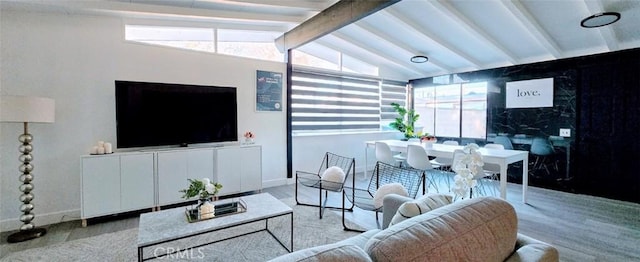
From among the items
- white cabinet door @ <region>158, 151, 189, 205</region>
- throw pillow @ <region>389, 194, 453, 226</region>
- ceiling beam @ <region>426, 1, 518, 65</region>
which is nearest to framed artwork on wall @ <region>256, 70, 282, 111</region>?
white cabinet door @ <region>158, 151, 189, 205</region>

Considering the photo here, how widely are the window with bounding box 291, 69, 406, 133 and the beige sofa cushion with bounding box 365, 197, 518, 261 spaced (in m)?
3.89

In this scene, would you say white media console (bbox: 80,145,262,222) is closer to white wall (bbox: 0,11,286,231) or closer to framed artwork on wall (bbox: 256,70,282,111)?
white wall (bbox: 0,11,286,231)

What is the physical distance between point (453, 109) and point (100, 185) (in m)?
5.97

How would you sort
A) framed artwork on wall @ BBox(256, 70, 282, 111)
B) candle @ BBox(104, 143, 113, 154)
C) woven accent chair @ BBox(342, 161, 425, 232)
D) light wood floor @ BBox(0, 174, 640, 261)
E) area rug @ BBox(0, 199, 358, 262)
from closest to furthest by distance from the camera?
area rug @ BBox(0, 199, 358, 262) < light wood floor @ BBox(0, 174, 640, 261) < woven accent chair @ BBox(342, 161, 425, 232) < candle @ BBox(104, 143, 113, 154) < framed artwork on wall @ BBox(256, 70, 282, 111)

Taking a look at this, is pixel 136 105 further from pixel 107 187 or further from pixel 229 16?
pixel 229 16

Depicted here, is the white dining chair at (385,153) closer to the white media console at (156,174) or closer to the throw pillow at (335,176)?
the throw pillow at (335,176)

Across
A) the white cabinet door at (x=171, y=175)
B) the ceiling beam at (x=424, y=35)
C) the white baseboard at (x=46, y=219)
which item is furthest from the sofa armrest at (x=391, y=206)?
the white baseboard at (x=46, y=219)

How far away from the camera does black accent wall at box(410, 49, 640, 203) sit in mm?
3773

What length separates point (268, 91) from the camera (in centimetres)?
446

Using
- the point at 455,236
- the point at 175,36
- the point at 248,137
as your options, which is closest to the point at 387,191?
the point at 455,236

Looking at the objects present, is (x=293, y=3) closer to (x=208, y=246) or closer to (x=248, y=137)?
(x=248, y=137)

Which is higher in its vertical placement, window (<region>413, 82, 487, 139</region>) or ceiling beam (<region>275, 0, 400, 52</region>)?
ceiling beam (<region>275, 0, 400, 52</region>)

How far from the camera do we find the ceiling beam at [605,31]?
9.52ft

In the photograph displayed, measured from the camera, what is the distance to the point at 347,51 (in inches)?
209
